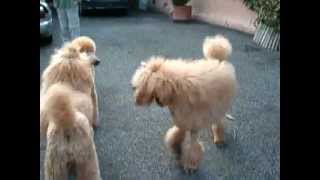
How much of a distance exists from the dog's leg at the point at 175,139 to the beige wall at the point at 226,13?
6.86 m

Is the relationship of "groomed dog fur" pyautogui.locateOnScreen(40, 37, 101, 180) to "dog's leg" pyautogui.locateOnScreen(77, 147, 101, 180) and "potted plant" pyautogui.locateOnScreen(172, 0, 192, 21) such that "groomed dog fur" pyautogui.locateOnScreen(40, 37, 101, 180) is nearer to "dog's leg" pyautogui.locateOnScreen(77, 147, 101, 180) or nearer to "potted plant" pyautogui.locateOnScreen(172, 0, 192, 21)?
"dog's leg" pyautogui.locateOnScreen(77, 147, 101, 180)

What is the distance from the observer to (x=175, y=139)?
12.5ft

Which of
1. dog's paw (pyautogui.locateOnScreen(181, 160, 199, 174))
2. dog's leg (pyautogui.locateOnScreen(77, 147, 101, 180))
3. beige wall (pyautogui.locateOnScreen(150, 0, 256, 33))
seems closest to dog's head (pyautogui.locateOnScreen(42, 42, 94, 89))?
dog's leg (pyautogui.locateOnScreen(77, 147, 101, 180))

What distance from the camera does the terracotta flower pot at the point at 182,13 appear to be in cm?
1270

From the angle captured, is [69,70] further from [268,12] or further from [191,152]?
[268,12]

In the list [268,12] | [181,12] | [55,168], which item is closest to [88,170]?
[55,168]

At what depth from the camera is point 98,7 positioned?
1423 cm

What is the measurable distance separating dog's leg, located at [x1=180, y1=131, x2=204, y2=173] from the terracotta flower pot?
30.8ft

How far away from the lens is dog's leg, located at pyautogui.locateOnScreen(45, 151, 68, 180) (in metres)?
2.82

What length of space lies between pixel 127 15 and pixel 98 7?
91 cm

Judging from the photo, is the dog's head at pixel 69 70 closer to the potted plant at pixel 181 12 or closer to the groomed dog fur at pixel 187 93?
the groomed dog fur at pixel 187 93

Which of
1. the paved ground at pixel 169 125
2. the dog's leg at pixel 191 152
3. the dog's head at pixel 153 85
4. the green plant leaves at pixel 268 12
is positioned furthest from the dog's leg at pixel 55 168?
the green plant leaves at pixel 268 12
